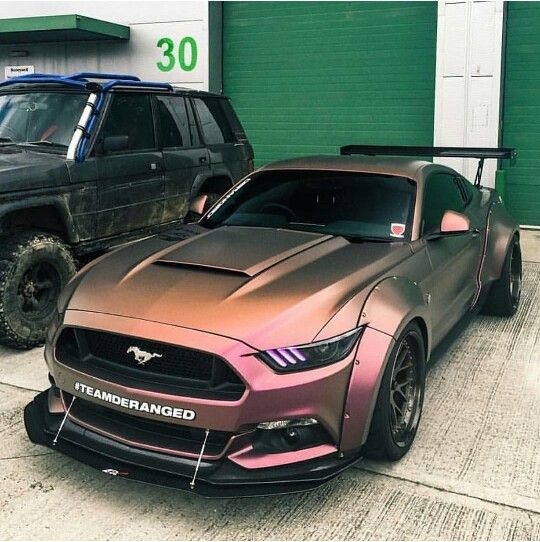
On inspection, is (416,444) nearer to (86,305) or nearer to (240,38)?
(86,305)

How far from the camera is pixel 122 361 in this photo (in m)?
3.17

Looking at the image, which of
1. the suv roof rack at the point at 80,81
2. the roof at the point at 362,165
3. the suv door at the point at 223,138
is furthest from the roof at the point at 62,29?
the roof at the point at 362,165

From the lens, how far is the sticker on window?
4.11m

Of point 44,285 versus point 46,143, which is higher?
point 46,143

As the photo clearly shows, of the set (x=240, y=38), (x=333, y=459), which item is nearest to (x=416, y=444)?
(x=333, y=459)

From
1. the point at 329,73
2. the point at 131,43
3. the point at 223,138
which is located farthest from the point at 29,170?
the point at 131,43

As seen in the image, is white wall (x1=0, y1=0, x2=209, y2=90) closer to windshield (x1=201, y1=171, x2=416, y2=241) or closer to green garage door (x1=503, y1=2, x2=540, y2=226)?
green garage door (x1=503, y1=2, x2=540, y2=226)

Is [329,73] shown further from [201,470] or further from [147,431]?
[201,470]

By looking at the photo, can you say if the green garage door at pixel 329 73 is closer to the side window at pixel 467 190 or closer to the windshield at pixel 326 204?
the side window at pixel 467 190

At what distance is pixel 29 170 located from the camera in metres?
5.14

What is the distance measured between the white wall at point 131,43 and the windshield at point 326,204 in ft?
28.6

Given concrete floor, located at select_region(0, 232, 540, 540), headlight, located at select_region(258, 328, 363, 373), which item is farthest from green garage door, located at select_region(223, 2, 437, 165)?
headlight, located at select_region(258, 328, 363, 373)

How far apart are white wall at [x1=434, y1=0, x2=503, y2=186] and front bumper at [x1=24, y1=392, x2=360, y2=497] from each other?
28.8 feet

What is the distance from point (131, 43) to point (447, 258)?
11.1 metres
